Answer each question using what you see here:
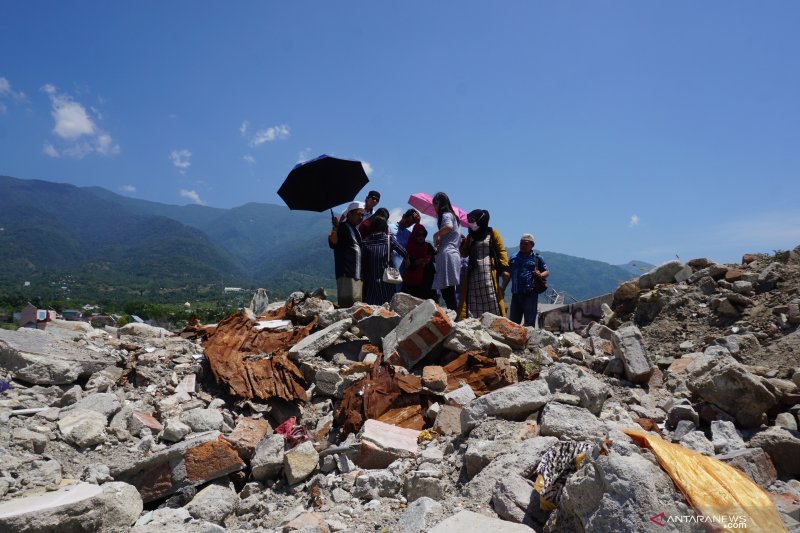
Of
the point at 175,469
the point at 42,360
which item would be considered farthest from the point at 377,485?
the point at 42,360

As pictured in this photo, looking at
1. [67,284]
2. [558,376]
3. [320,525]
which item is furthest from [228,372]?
[67,284]

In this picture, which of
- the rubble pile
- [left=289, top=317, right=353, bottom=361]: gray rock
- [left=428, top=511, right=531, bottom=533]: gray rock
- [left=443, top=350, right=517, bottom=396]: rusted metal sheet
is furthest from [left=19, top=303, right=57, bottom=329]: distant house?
[left=428, top=511, right=531, bottom=533]: gray rock

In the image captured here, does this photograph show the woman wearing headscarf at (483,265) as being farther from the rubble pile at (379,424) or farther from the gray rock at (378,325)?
the gray rock at (378,325)

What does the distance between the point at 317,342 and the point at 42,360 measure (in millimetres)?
2867

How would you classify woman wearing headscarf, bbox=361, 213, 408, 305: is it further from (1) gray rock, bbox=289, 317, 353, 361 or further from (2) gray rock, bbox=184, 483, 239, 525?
(2) gray rock, bbox=184, 483, 239, 525

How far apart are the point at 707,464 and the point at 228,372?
183 inches

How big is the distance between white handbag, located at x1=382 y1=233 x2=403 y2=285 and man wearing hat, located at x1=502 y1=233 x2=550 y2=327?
174cm

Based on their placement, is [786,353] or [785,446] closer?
[785,446]

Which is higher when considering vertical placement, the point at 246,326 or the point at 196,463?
the point at 246,326

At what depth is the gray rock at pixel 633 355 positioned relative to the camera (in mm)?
4977

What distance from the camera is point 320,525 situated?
296 centimetres

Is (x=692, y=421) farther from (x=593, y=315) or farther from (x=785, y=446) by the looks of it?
(x=593, y=315)

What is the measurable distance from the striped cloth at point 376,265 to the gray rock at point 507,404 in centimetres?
371

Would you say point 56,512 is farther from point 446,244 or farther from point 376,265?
point 446,244
